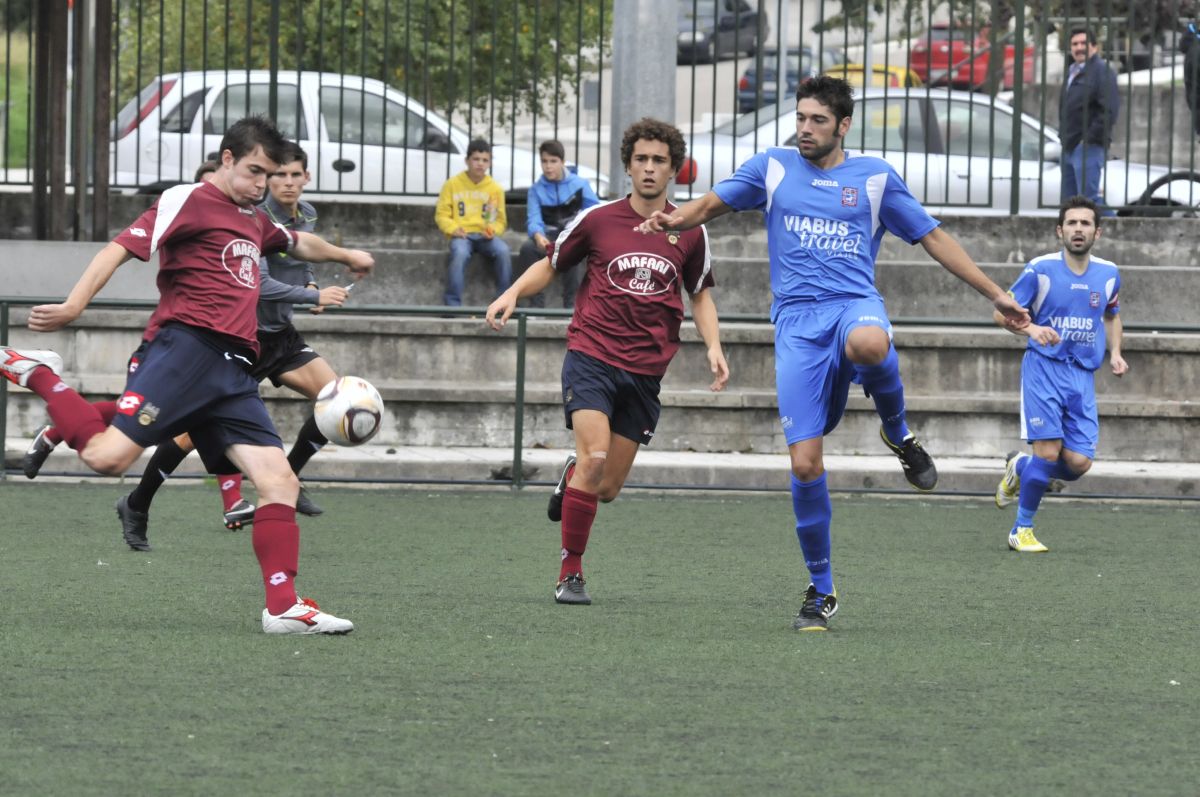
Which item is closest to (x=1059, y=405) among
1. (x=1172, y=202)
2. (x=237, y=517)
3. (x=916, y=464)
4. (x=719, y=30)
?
(x=916, y=464)

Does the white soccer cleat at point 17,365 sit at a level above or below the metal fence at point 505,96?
below

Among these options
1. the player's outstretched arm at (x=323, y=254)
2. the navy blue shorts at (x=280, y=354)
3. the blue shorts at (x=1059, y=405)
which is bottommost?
the blue shorts at (x=1059, y=405)

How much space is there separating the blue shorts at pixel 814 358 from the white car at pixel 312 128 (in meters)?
8.96

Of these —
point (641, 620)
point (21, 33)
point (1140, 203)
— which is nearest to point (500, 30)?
point (1140, 203)

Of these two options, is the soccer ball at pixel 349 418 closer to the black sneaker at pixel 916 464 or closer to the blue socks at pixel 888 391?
the blue socks at pixel 888 391

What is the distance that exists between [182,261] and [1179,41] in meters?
12.2

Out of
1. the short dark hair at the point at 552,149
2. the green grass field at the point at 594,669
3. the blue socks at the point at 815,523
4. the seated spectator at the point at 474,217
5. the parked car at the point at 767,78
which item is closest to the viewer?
the green grass field at the point at 594,669

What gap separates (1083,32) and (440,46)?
16.4ft

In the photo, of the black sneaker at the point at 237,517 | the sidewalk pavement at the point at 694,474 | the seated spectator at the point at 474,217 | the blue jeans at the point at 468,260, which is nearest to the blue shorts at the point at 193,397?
the black sneaker at the point at 237,517

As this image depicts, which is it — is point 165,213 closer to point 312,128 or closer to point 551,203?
point 551,203

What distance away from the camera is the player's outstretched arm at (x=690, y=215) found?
755 centimetres

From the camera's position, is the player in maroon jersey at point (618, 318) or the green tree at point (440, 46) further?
the green tree at point (440, 46)

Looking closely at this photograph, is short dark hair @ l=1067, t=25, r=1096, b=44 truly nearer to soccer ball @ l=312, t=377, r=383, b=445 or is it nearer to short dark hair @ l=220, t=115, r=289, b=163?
soccer ball @ l=312, t=377, r=383, b=445

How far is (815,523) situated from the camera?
7.62 metres
